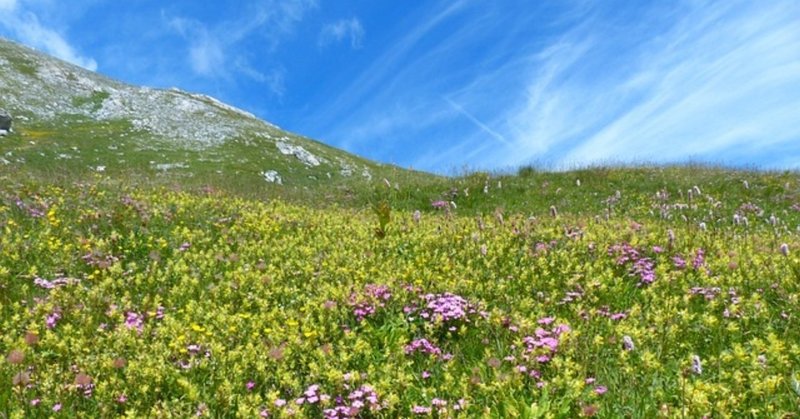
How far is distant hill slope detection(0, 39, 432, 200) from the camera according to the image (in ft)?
163

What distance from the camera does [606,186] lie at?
2200 centimetres

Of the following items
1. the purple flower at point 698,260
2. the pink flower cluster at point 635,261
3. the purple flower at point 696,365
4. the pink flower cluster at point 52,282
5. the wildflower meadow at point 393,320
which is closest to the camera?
the purple flower at point 696,365

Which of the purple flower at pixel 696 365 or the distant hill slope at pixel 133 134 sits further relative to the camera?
→ the distant hill slope at pixel 133 134

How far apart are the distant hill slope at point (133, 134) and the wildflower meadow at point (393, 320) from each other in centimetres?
3419

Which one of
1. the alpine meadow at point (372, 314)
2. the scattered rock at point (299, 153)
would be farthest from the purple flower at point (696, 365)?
the scattered rock at point (299, 153)

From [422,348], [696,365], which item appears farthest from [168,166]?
[696,365]

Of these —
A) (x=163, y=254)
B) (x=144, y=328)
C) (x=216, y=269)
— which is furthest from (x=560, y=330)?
(x=163, y=254)

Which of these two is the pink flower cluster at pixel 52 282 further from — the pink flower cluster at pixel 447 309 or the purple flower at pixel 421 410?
the purple flower at pixel 421 410

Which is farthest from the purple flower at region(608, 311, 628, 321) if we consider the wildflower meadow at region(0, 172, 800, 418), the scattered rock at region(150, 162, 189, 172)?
the scattered rock at region(150, 162, 189, 172)

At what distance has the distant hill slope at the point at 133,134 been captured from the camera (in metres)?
49.6

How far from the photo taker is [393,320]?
625 centimetres

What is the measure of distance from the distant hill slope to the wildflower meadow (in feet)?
112

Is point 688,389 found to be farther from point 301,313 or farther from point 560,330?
point 301,313

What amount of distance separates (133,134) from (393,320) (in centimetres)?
6199
